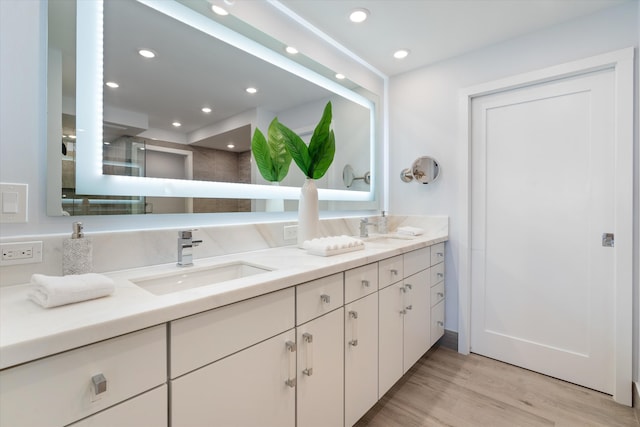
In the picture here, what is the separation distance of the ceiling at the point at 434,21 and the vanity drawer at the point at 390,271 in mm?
1555

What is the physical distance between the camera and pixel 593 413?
1648 millimetres

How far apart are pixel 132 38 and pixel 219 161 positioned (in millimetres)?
619

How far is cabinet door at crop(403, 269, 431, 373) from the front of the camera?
6.01 ft

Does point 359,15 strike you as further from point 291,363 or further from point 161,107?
point 291,363

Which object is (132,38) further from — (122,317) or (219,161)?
(122,317)

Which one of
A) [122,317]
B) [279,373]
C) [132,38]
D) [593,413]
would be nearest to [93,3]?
[132,38]

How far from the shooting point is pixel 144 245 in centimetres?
121

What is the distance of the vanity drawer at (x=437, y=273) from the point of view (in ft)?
7.22

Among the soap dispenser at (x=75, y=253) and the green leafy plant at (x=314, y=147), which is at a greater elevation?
the green leafy plant at (x=314, y=147)

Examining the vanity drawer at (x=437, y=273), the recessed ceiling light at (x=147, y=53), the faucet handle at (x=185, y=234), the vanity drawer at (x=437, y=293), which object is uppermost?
the recessed ceiling light at (x=147, y=53)

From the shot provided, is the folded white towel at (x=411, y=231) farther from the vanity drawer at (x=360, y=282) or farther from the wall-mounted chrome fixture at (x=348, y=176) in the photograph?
the vanity drawer at (x=360, y=282)

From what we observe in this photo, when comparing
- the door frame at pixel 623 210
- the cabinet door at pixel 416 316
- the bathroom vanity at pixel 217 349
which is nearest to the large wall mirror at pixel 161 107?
the bathroom vanity at pixel 217 349

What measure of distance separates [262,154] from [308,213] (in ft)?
1.47

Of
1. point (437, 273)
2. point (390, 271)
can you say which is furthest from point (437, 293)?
point (390, 271)
